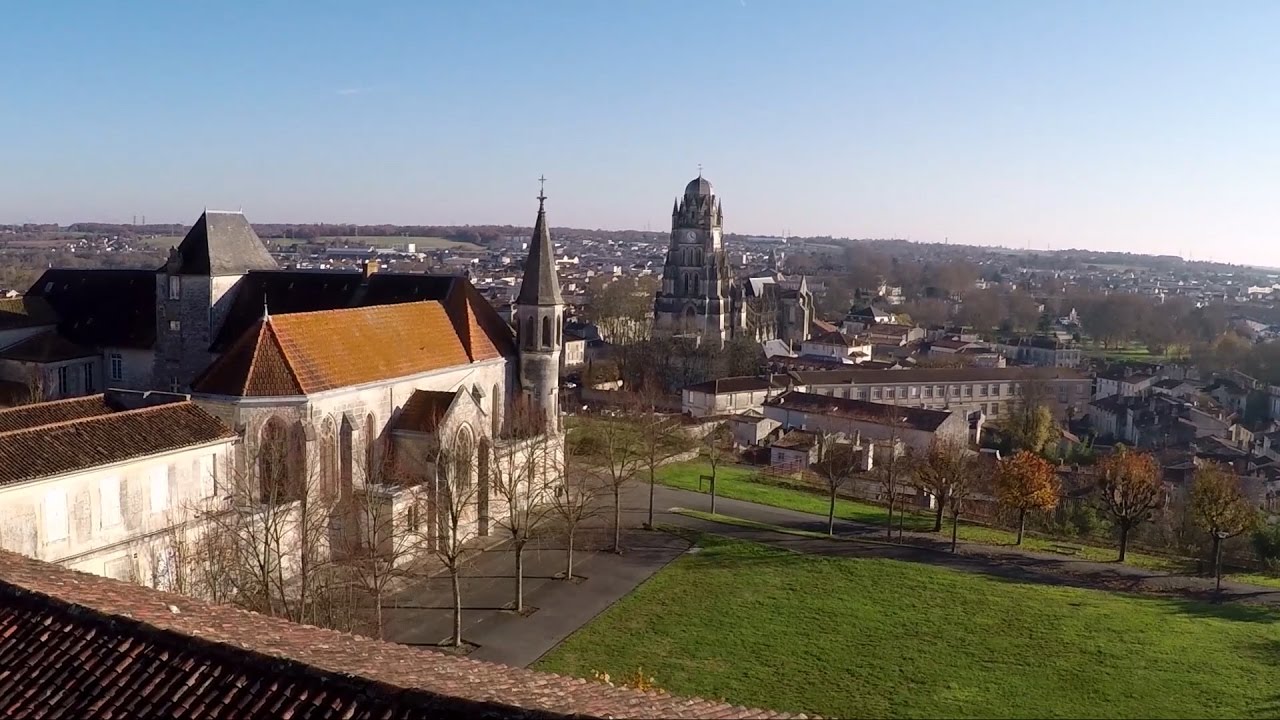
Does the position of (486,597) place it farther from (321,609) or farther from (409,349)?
(409,349)

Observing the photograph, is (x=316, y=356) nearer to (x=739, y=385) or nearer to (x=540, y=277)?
(x=540, y=277)

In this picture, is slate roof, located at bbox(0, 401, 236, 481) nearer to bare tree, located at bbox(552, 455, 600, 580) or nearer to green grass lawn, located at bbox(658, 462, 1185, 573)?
bare tree, located at bbox(552, 455, 600, 580)

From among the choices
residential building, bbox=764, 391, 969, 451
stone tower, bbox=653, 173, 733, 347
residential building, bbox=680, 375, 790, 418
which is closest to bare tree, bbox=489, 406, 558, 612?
residential building, bbox=764, 391, 969, 451

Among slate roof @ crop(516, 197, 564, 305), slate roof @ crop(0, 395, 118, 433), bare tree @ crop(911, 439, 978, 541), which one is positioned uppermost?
slate roof @ crop(516, 197, 564, 305)

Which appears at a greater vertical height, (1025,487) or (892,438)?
(1025,487)

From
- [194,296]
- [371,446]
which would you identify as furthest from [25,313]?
A: [371,446]

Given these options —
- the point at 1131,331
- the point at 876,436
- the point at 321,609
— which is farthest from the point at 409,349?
the point at 1131,331
